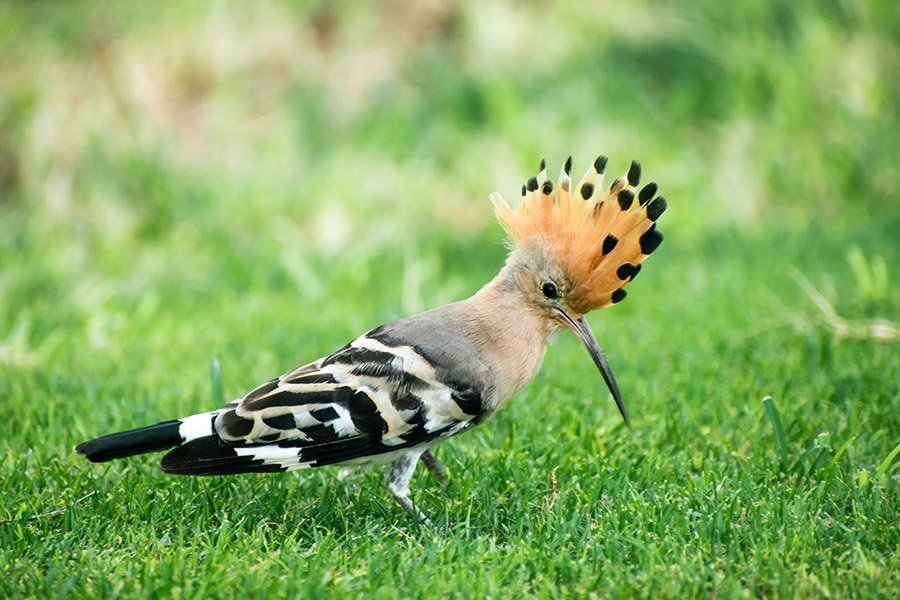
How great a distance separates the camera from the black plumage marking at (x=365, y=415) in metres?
2.81

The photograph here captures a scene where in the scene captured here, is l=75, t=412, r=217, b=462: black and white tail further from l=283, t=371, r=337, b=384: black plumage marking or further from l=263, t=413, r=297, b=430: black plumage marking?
l=283, t=371, r=337, b=384: black plumage marking

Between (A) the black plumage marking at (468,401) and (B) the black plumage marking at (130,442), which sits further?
(A) the black plumage marking at (468,401)

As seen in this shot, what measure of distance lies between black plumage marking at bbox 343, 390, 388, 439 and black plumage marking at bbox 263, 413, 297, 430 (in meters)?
0.15

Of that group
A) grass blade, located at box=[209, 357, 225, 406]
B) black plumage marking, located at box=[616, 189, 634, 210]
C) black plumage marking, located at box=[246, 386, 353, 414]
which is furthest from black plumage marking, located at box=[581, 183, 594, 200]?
grass blade, located at box=[209, 357, 225, 406]

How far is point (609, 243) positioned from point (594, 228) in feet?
0.22

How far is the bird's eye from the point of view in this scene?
3.11 m

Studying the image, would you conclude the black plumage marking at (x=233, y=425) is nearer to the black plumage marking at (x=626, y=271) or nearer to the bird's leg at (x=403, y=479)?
the bird's leg at (x=403, y=479)

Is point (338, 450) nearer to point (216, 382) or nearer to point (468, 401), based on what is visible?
point (468, 401)

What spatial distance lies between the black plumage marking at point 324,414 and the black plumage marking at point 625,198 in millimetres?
994

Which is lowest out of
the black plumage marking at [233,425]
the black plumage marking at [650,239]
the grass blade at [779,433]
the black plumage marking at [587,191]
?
the grass blade at [779,433]

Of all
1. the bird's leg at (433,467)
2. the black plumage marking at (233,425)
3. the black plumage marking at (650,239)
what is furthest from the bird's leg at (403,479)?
the black plumage marking at (650,239)

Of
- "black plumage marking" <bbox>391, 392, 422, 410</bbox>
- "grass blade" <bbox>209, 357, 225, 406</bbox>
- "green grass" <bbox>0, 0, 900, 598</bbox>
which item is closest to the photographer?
"green grass" <bbox>0, 0, 900, 598</bbox>

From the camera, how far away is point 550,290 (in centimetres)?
312

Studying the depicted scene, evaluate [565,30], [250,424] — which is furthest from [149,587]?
[565,30]
